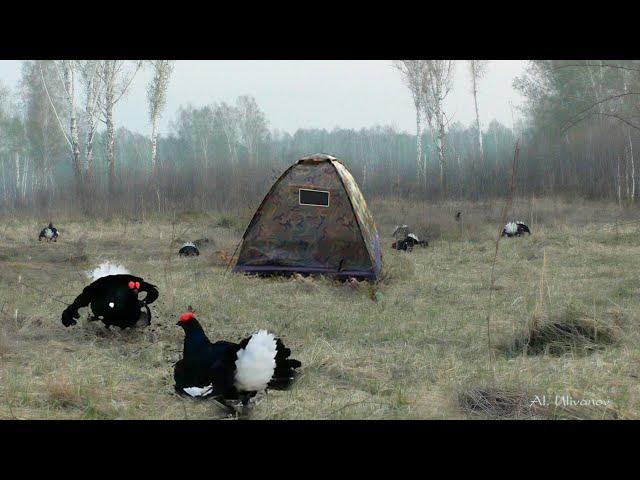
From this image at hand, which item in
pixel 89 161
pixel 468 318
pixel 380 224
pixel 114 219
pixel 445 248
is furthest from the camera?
pixel 89 161

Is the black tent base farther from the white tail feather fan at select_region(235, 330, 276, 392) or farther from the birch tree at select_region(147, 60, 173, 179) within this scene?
the birch tree at select_region(147, 60, 173, 179)

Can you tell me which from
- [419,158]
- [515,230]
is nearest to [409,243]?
[515,230]

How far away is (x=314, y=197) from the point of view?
30.1 ft

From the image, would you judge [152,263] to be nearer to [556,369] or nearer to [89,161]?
[556,369]

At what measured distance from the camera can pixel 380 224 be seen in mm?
16062

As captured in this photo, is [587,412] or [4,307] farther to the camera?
[4,307]

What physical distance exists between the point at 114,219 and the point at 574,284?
42.6 feet

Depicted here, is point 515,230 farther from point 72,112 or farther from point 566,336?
point 72,112

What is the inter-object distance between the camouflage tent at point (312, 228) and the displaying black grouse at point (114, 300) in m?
3.72

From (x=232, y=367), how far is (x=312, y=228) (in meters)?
5.71

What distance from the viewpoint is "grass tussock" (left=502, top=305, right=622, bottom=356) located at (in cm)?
→ 505

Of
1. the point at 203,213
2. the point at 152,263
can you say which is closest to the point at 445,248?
the point at 152,263

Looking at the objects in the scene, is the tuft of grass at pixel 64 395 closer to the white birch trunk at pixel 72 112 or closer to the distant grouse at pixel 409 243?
the distant grouse at pixel 409 243


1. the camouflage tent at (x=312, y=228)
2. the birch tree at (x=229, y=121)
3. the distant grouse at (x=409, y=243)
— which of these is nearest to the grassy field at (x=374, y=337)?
the camouflage tent at (x=312, y=228)
